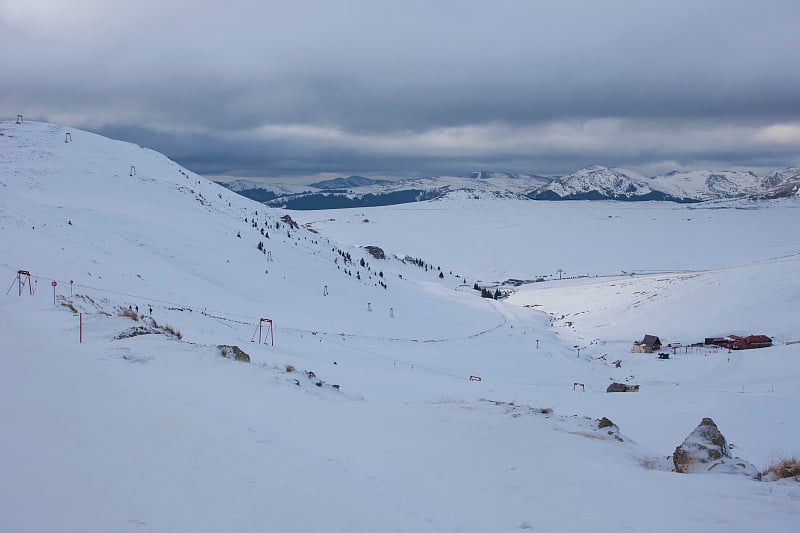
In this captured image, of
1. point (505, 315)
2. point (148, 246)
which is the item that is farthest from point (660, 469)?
point (505, 315)

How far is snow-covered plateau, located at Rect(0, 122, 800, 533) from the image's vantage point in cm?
690

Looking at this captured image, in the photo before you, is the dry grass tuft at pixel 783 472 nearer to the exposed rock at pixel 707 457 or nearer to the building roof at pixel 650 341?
the exposed rock at pixel 707 457

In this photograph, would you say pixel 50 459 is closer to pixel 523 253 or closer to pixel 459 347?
pixel 459 347

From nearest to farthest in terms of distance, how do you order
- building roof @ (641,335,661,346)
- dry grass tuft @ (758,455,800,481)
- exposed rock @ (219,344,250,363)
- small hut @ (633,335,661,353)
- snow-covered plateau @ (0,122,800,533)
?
snow-covered plateau @ (0,122,800,533)
dry grass tuft @ (758,455,800,481)
exposed rock @ (219,344,250,363)
small hut @ (633,335,661,353)
building roof @ (641,335,661,346)

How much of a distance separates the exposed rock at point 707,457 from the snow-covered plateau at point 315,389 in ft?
1.15

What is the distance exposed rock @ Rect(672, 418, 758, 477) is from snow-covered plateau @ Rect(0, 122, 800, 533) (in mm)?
351

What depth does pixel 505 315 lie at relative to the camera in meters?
63.0

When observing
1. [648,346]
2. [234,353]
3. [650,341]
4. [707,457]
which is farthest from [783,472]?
[650,341]

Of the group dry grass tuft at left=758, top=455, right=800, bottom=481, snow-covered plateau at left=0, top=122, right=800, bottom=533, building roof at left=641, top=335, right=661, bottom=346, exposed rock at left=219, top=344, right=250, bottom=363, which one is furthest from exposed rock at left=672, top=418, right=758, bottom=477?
building roof at left=641, top=335, right=661, bottom=346

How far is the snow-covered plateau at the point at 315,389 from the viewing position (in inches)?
272

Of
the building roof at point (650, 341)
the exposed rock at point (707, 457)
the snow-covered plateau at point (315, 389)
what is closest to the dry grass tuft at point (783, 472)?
the exposed rock at point (707, 457)

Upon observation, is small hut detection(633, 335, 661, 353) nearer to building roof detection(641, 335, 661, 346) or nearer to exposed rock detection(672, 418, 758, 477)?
building roof detection(641, 335, 661, 346)

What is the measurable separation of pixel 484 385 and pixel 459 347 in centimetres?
1739

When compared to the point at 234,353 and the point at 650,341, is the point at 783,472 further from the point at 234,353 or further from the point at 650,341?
the point at 650,341
